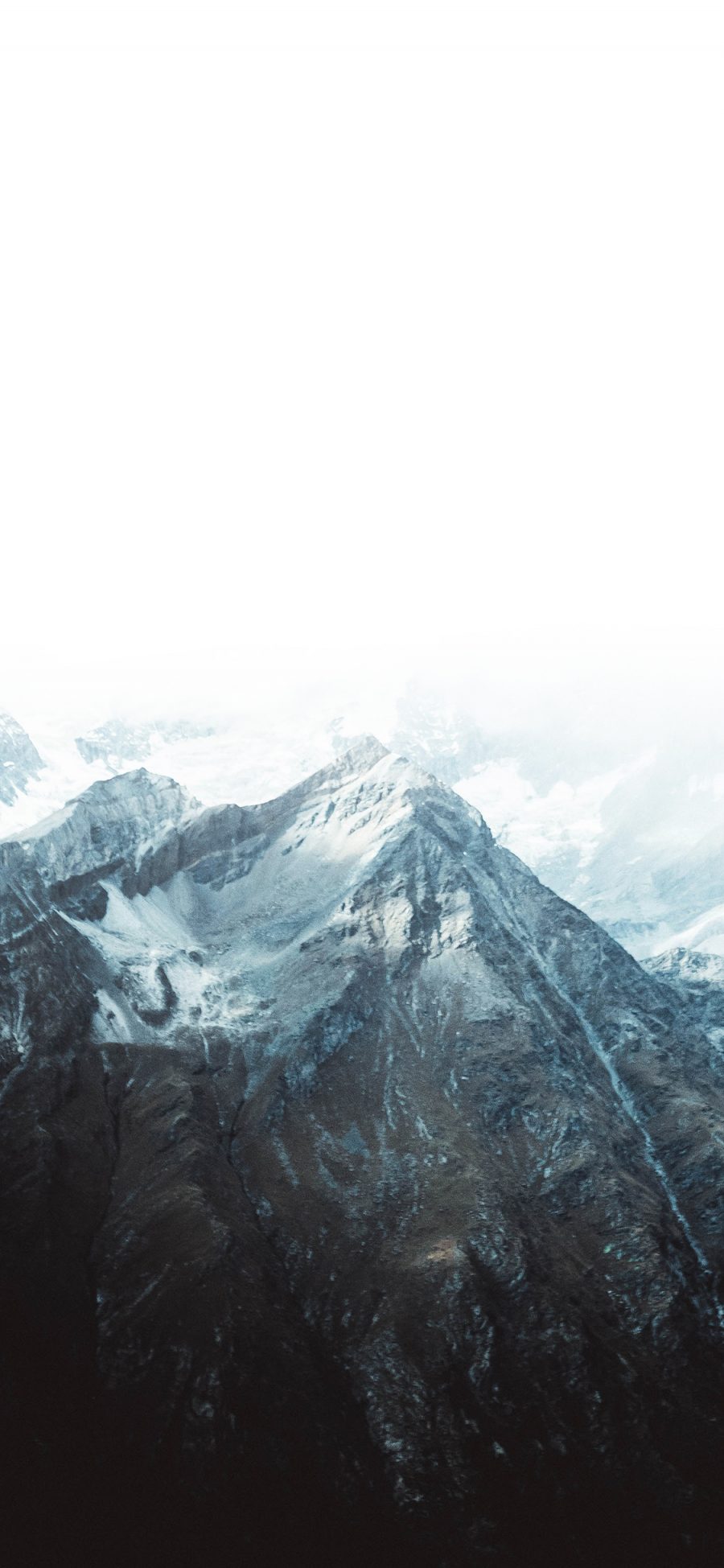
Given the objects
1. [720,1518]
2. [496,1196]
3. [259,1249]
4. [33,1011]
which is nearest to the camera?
[720,1518]

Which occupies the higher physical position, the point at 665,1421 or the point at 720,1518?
the point at 665,1421

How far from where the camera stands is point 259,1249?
15538cm

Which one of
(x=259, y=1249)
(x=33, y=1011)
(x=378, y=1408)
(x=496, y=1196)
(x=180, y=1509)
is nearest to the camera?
(x=180, y=1509)

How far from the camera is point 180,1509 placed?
110750 millimetres

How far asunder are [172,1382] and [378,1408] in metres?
34.8

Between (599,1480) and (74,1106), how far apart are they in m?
121

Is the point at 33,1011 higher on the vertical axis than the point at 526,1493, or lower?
higher

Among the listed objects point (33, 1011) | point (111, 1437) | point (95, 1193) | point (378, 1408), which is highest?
point (33, 1011)

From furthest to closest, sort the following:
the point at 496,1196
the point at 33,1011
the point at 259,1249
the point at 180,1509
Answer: the point at 33,1011, the point at 496,1196, the point at 259,1249, the point at 180,1509

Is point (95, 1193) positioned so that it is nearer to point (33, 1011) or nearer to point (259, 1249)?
point (259, 1249)

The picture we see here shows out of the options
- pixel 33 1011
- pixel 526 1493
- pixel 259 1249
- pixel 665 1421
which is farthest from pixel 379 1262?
pixel 33 1011

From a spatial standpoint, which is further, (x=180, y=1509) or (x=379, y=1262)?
(x=379, y=1262)

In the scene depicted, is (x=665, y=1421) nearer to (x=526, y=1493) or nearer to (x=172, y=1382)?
(x=526, y=1493)

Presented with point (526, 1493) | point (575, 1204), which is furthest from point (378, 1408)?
point (575, 1204)
